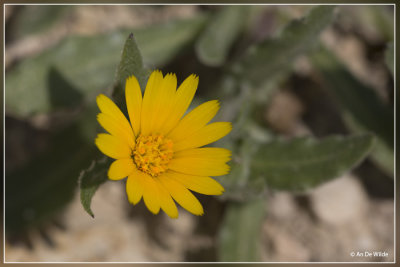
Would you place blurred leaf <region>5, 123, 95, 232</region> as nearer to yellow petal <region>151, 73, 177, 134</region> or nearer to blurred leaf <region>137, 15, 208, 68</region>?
blurred leaf <region>137, 15, 208, 68</region>

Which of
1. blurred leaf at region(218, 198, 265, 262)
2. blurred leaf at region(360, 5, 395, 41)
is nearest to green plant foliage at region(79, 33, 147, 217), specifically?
blurred leaf at region(218, 198, 265, 262)

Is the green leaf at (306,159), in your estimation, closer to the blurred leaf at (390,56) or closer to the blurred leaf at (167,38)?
the blurred leaf at (390,56)

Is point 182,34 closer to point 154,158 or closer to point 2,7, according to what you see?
point 2,7

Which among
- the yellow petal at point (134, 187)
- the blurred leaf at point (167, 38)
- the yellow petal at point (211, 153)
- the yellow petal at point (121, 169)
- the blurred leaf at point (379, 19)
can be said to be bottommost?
the blurred leaf at point (379, 19)

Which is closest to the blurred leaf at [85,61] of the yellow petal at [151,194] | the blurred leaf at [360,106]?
the blurred leaf at [360,106]

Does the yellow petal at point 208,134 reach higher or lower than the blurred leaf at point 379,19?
higher

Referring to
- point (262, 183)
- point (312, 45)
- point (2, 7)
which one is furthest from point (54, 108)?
point (312, 45)

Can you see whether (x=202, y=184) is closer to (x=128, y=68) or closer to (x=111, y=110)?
(x=111, y=110)
